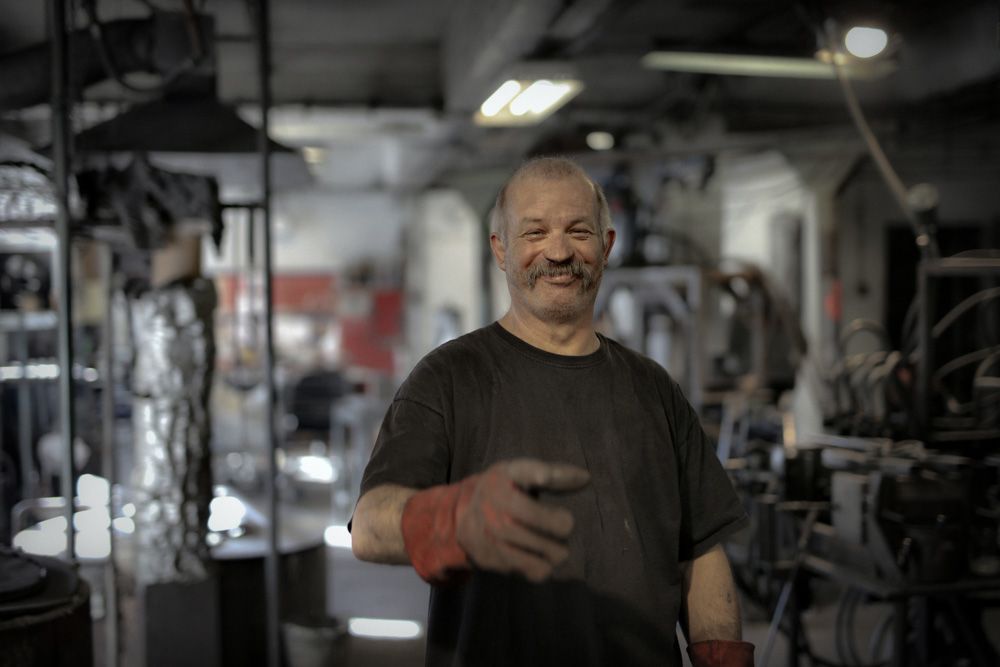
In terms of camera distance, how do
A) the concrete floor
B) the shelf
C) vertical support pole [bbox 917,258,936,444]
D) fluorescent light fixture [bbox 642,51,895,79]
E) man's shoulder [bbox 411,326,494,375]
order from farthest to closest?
the shelf, fluorescent light fixture [bbox 642,51,895,79], the concrete floor, vertical support pole [bbox 917,258,936,444], man's shoulder [bbox 411,326,494,375]

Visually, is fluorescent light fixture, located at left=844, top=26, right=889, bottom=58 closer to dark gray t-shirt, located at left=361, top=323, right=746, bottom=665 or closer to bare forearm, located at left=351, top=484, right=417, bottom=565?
dark gray t-shirt, located at left=361, top=323, right=746, bottom=665

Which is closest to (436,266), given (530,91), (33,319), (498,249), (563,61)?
(33,319)

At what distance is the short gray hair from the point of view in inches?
67.6

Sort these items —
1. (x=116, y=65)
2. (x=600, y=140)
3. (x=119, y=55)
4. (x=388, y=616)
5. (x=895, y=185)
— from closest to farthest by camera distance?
(x=116, y=65)
(x=119, y=55)
(x=895, y=185)
(x=388, y=616)
(x=600, y=140)

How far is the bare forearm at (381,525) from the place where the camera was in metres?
1.35

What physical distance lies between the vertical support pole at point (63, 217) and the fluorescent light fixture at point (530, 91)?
101 inches

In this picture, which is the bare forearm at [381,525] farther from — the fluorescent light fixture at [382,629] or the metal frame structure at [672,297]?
the metal frame structure at [672,297]

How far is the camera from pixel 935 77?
7047mm

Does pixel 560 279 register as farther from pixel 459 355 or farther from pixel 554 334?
pixel 459 355

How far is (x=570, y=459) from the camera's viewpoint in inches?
64.8

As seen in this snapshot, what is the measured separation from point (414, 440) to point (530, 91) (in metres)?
3.80

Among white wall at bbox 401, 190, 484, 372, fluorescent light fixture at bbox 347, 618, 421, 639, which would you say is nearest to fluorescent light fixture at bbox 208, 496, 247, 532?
fluorescent light fixture at bbox 347, 618, 421, 639

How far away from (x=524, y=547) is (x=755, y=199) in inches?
348

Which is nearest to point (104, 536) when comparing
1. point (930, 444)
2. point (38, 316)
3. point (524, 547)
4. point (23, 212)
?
point (38, 316)
